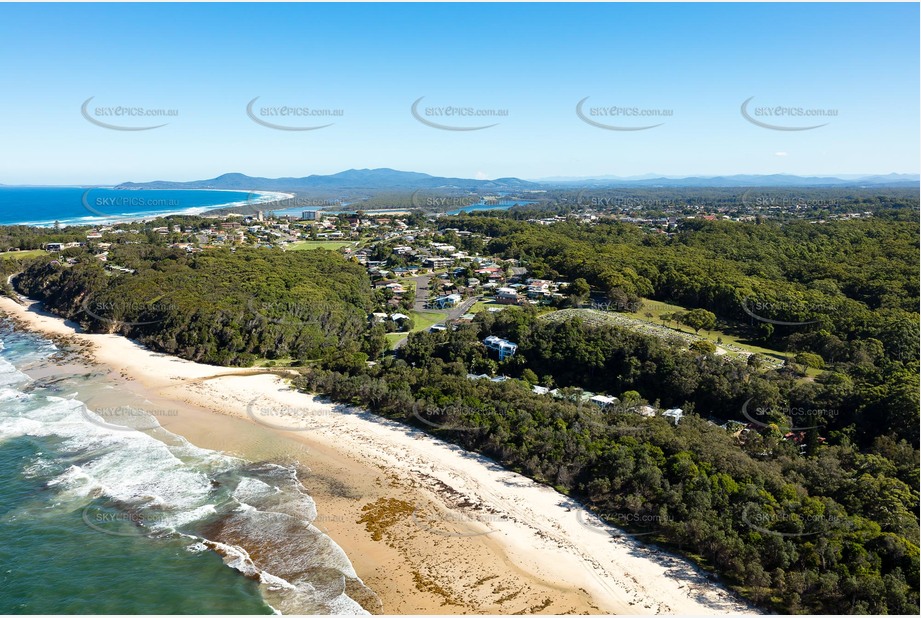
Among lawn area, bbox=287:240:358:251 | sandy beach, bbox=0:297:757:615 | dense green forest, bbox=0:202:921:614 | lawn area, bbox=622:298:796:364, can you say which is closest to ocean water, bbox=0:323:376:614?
sandy beach, bbox=0:297:757:615

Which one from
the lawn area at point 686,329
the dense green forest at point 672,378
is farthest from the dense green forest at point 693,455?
the lawn area at point 686,329

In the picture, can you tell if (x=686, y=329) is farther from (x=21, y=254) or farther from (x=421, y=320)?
(x=21, y=254)

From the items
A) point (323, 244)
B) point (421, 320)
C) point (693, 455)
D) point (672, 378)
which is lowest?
point (693, 455)

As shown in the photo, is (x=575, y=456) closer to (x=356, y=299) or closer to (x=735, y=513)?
(x=735, y=513)

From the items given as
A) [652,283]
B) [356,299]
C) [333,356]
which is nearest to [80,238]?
[356,299]

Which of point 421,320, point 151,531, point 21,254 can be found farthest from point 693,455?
point 21,254
